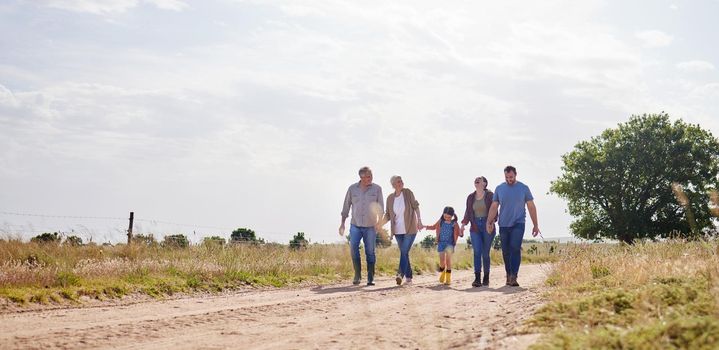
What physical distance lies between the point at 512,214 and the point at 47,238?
38.0 feet

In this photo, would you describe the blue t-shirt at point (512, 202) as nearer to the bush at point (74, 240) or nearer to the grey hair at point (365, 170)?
the grey hair at point (365, 170)

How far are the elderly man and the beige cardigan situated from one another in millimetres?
411

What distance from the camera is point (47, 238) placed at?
58.5ft

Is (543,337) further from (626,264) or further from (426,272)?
(426,272)

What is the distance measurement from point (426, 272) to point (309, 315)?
1197 centimetres

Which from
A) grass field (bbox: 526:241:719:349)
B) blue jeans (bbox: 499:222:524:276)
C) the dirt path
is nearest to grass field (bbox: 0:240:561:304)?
the dirt path

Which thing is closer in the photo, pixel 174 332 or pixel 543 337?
pixel 543 337

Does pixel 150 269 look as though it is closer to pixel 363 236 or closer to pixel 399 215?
pixel 363 236

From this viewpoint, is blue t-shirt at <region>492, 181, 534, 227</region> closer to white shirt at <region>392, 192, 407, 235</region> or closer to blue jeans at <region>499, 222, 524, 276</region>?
blue jeans at <region>499, 222, 524, 276</region>

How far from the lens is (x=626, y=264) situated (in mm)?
10844

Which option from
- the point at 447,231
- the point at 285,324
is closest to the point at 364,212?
the point at 447,231

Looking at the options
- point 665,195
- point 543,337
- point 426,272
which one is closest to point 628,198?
point 665,195

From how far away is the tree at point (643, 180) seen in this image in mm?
41719

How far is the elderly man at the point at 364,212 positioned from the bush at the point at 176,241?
5139 mm
